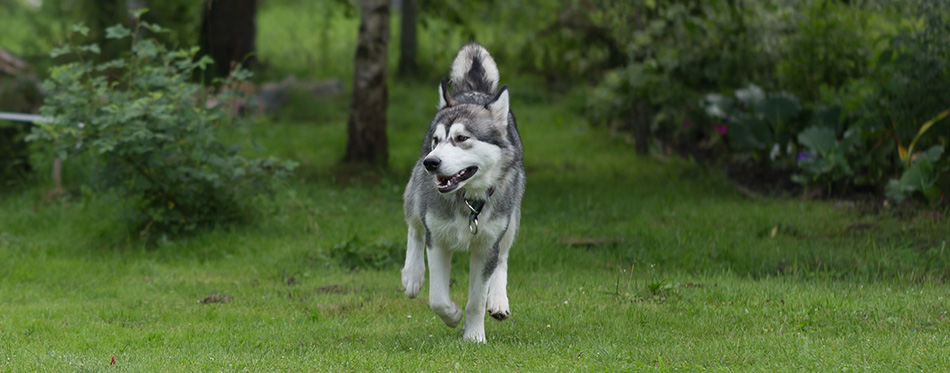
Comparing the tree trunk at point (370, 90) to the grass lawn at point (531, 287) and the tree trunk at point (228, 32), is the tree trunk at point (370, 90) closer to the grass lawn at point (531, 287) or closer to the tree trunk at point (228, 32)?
the grass lawn at point (531, 287)

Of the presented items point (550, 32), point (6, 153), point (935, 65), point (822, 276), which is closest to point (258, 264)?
point (822, 276)

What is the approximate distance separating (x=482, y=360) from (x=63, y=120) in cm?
527

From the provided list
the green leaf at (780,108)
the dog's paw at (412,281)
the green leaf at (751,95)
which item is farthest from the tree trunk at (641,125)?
the dog's paw at (412,281)

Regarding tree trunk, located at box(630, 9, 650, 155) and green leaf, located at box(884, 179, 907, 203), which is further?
tree trunk, located at box(630, 9, 650, 155)

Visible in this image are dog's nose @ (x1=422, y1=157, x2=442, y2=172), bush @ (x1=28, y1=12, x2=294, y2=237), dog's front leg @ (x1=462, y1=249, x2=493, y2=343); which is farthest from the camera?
bush @ (x1=28, y1=12, x2=294, y2=237)

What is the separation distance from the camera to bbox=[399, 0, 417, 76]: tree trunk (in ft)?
66.4

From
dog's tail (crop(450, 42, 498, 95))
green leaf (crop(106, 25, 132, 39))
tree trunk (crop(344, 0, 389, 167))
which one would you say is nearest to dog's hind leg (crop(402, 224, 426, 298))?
dog's tail (crop(450, 42, 498, 95))

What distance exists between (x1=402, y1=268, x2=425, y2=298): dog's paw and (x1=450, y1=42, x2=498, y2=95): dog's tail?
1372mm

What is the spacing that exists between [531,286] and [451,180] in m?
2.76

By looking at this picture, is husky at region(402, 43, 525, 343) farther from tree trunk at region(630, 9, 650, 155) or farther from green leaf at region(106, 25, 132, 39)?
tree trunk at region(630, 9, 650, 155)

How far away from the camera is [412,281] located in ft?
20.8

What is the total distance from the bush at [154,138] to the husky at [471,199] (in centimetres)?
365

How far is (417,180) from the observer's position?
630 cm

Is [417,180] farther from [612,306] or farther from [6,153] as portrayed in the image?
[6,153]
